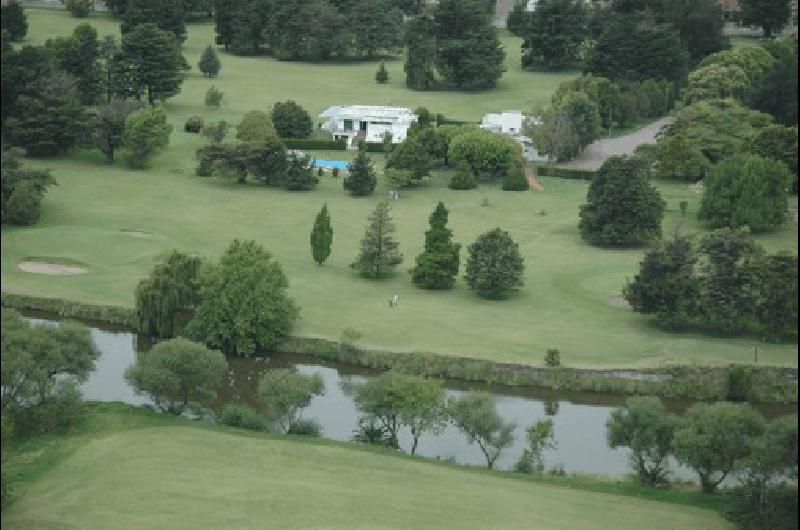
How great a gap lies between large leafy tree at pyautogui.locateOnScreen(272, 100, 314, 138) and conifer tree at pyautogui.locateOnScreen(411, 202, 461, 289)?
2449 cm

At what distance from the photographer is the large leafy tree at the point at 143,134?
75.2 m

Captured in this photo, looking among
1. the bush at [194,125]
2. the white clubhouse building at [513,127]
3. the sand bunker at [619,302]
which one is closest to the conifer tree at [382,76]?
the white clubhouse building at [513,127]

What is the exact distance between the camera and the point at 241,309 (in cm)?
5269

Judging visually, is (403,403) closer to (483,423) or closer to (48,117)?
(483,423)

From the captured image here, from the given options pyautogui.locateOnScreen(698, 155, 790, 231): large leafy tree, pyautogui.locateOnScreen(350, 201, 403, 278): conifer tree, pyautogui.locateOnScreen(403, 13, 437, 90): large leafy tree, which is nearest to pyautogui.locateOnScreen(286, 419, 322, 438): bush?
pyautogui.locateOnScreen(350, 201, 403, 278): conifer tree

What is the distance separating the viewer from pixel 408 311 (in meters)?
56.8

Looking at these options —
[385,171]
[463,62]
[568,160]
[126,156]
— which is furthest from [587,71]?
[126,156]

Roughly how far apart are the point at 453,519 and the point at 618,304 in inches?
871

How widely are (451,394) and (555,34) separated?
56721 mm

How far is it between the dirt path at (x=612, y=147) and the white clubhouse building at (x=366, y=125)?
907 cm

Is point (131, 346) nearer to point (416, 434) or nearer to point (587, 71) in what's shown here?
point (416, 434)

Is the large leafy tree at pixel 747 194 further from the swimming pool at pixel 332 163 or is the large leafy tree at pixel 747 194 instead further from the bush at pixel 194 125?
the bush at pixel 194 125

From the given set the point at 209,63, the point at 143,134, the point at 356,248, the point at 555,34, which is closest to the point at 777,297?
the point at 356,248

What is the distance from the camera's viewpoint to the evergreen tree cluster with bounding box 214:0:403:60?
339ft
